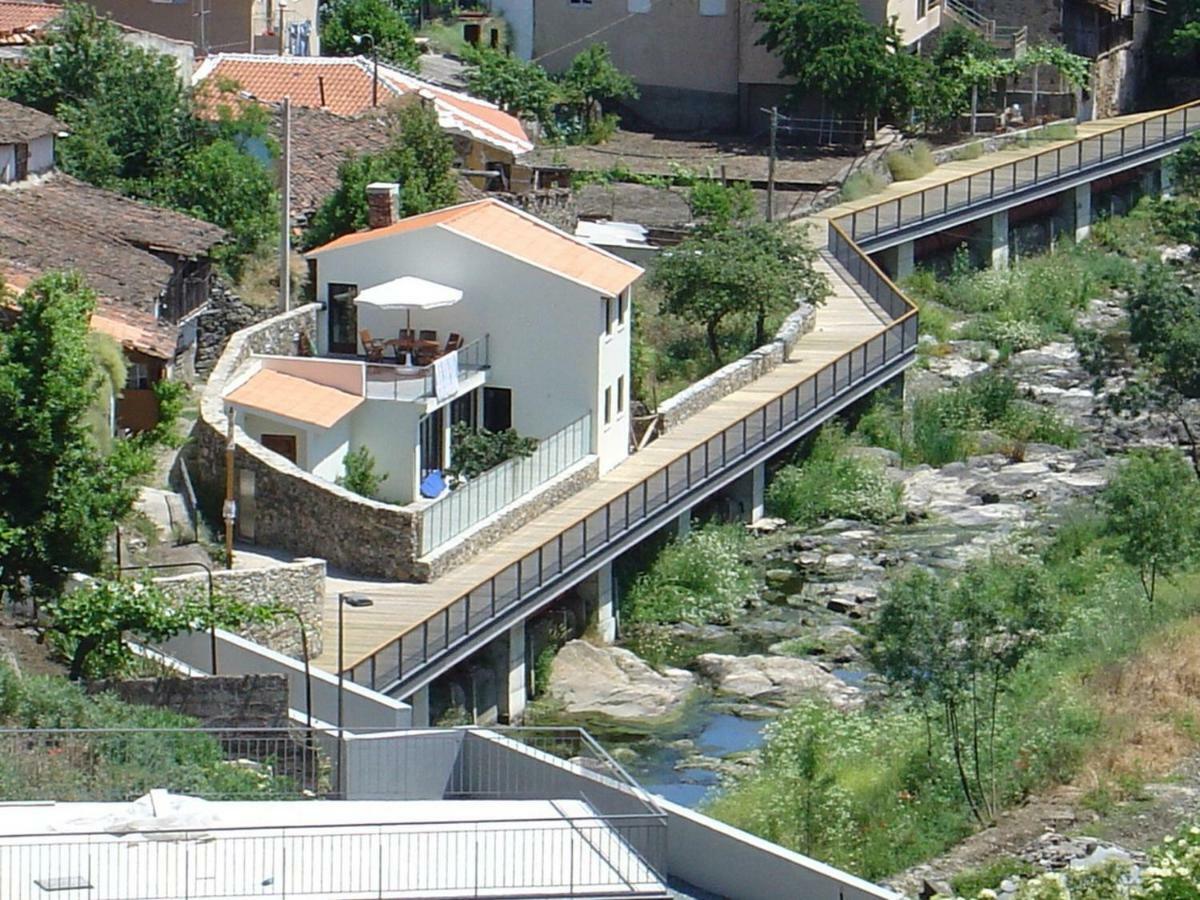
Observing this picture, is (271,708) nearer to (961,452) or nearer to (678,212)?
(961,452)

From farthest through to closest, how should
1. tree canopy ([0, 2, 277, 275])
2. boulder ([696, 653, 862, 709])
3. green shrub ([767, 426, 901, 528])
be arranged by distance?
1. tree canopy ([0, 2, 277, 275])
2. green shrub ([767, 426, 901, 528])
3. boulder ([696, 653, 862, 709])

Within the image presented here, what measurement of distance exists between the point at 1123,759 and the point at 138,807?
14148 mm

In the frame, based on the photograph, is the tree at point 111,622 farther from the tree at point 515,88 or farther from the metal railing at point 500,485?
the tree at point 515,88

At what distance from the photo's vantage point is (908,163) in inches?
2758

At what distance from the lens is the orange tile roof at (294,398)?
42.3 meters

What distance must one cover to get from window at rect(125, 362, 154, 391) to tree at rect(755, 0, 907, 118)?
30.9 metres

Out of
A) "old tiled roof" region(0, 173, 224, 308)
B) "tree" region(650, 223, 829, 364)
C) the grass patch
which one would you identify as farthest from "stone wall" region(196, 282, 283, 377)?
the grass patch

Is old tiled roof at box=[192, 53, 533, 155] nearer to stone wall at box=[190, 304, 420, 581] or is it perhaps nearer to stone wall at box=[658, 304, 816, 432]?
stone wall at box=[658, 304, 816, 432]

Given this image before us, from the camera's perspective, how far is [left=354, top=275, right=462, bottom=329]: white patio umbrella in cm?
4538

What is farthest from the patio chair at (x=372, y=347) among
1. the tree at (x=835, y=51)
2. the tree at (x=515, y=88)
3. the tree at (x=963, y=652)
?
the tree at (x=835, y=51)

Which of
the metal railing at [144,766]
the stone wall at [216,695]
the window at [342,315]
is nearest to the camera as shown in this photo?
the metal railing at [144,766]

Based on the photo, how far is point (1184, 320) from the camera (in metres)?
48.1

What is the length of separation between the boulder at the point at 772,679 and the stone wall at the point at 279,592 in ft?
22.3

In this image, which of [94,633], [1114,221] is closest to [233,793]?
[94,633]
